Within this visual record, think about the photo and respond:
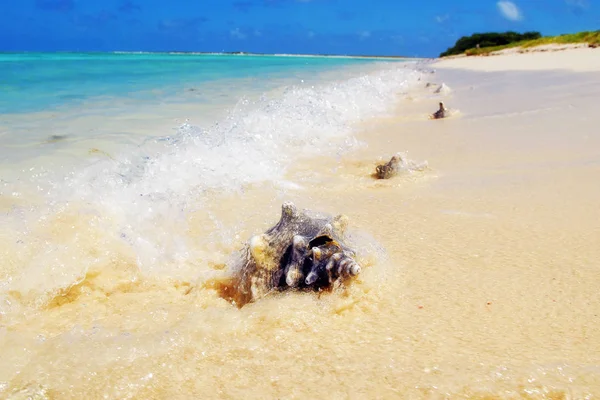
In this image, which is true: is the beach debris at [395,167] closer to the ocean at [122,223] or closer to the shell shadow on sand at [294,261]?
the ocean at [122,223]

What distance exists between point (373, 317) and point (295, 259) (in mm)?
459

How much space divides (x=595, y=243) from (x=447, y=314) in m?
1.13

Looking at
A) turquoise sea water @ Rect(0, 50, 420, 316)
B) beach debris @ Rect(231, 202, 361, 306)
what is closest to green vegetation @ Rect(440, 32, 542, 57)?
turquoise sea water @ Rect(0, 50, 420, 316)

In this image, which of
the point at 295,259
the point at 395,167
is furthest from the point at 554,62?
the point at 295,259

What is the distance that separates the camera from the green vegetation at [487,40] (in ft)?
198

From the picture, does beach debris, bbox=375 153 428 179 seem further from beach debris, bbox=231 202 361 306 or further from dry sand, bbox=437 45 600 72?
dry sand, bbox=437 45 600 72

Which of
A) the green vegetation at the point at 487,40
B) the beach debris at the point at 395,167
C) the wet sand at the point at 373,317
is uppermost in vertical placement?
the green vegetation at the point at 487,40

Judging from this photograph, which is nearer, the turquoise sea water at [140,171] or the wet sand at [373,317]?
the wet sand at [373,317]

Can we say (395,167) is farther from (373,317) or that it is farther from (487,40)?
(487,40)

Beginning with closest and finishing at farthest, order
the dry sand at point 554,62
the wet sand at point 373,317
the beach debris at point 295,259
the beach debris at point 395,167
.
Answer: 1. the wet sand at point 373,317
2. the beach debris at point 295,259
3. the beach debris at point 395,167
4. the dry sand at point 554,62

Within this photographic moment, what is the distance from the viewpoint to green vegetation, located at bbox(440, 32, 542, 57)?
198 feet

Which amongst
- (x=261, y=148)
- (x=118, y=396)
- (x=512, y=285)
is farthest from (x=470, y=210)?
(x=261, y=148)

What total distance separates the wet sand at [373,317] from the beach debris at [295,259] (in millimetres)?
107

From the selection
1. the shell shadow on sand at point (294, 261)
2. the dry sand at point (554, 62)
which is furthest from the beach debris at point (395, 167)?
the dry sand at point (554, 62)
